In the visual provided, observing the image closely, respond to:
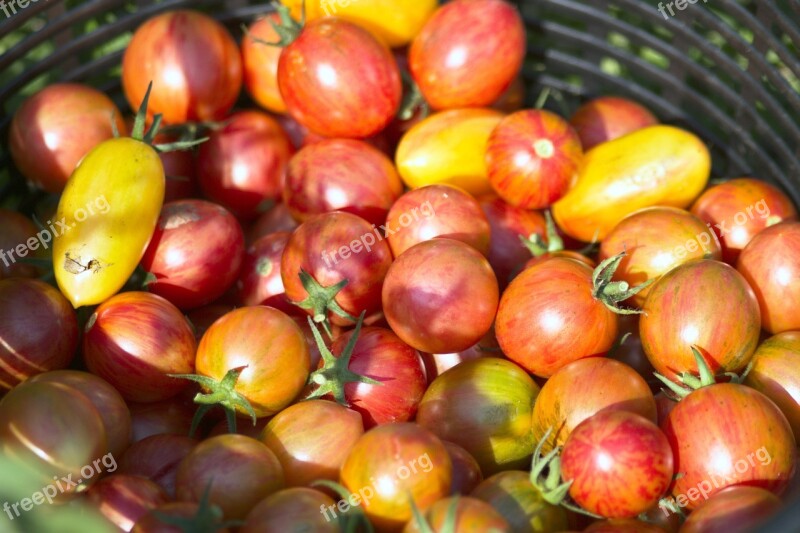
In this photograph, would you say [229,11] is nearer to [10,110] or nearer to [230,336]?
[10,110]

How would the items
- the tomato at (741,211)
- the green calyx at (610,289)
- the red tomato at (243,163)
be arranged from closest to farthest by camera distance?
the green calyx at (610,289) → the tomato at (741,211) → the red tomato at (243,163)

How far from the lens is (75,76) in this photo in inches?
102

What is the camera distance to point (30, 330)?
1.96 meters

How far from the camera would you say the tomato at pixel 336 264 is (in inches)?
80.3

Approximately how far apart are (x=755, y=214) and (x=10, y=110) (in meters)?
2.58

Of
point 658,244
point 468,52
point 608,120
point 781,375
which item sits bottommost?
point 781,375

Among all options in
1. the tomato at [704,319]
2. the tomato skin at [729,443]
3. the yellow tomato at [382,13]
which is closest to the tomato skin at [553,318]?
the tomato at [704,319]

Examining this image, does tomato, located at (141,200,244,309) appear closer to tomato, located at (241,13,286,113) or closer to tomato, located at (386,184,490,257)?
tomato, located at (386,184,490,257)

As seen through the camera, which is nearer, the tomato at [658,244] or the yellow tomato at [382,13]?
the tomato at [658,244]

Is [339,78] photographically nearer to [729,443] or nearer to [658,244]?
[658,244]

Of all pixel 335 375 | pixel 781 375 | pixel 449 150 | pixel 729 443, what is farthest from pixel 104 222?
pixel 781 375

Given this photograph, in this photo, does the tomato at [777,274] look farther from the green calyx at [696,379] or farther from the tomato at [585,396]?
the tomato at [585,396]

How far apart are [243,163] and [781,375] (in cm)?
157

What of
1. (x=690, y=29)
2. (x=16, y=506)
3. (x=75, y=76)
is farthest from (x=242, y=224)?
(x=690, y=29)
